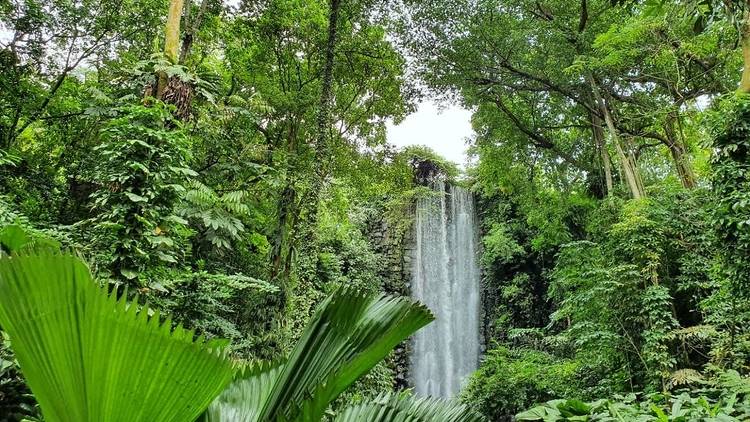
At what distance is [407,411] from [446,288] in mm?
13549

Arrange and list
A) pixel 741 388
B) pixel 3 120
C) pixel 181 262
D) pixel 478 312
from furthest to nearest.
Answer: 1. pixel 478 312
2. pixel 3 120
3. pixel 181 262
4. pixel 741 388

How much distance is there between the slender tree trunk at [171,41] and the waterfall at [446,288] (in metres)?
10.3

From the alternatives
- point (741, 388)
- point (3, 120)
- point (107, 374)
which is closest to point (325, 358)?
point (107, 374)

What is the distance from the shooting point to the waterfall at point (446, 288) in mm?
13430

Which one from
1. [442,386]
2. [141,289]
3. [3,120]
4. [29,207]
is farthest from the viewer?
[442,386]

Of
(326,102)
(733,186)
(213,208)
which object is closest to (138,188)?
(213,208)

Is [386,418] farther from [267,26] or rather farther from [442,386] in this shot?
[442,386]

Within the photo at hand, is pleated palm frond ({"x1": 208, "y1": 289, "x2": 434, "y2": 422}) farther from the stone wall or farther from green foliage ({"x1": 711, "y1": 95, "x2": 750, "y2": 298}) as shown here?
the stone wall

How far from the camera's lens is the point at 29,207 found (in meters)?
5.51

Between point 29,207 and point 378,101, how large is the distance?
5.81 meters

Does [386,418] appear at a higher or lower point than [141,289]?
lower

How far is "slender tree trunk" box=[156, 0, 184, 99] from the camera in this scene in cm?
375

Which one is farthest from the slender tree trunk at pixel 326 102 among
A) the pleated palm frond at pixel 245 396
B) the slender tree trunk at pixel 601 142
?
the slender tree trunk at pixel 601 142

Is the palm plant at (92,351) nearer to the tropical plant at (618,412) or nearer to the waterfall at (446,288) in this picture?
the tropical plant at (618,412)
